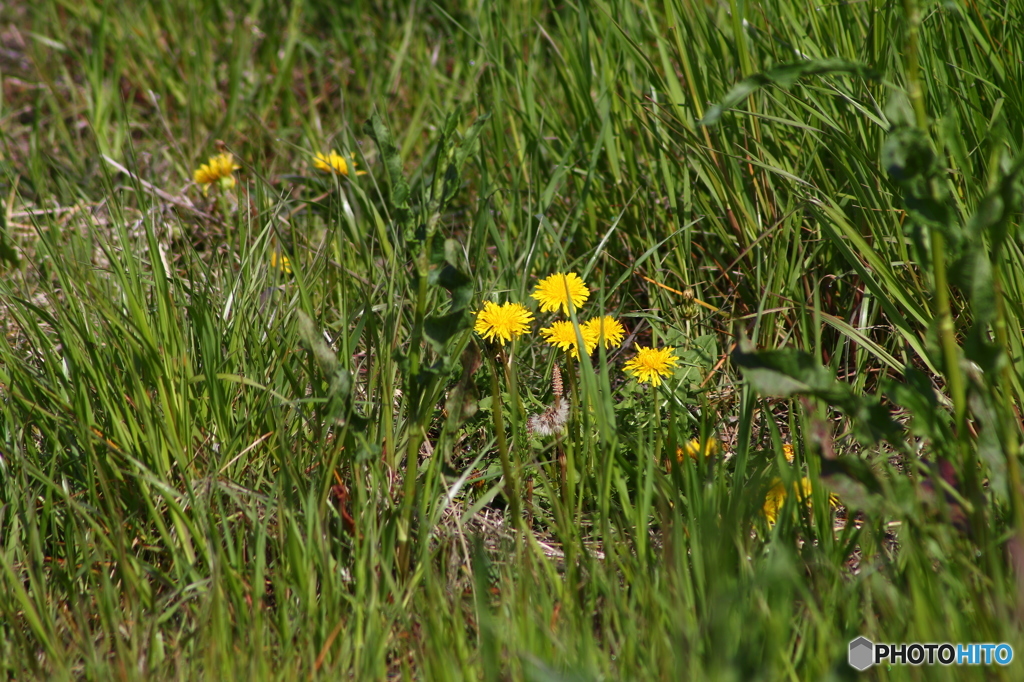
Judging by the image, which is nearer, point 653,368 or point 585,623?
point 585,623

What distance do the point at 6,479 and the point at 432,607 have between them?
95cm

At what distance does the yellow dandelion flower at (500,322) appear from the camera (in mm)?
1829

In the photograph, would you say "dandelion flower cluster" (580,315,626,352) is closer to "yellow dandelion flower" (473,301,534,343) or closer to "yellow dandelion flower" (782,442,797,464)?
"yellow dandelion flower" (473,301,534,343)

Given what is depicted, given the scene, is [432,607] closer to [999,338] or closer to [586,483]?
[586,483]

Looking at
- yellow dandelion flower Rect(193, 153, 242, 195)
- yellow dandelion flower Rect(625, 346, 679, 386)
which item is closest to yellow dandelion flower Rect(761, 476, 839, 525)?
yellow dandelion flower Rect(625, 346, 679, 386)

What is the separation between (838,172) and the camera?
2.06m

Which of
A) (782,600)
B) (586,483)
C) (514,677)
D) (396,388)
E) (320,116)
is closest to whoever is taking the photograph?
(782,600)

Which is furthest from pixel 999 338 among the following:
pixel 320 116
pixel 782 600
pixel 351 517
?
pixel 320 116

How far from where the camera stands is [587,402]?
5.61ft

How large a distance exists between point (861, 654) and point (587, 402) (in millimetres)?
682

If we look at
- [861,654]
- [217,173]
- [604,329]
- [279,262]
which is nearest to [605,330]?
[604,329]

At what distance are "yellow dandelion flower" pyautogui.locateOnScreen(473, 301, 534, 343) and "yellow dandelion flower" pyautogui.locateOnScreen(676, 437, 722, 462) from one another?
16.9 inches

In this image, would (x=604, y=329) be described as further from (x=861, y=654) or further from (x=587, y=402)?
(x=861, y=654)

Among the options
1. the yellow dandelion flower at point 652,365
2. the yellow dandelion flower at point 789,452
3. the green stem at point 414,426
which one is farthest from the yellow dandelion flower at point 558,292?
the yellow dandelion flower at point 789,452
